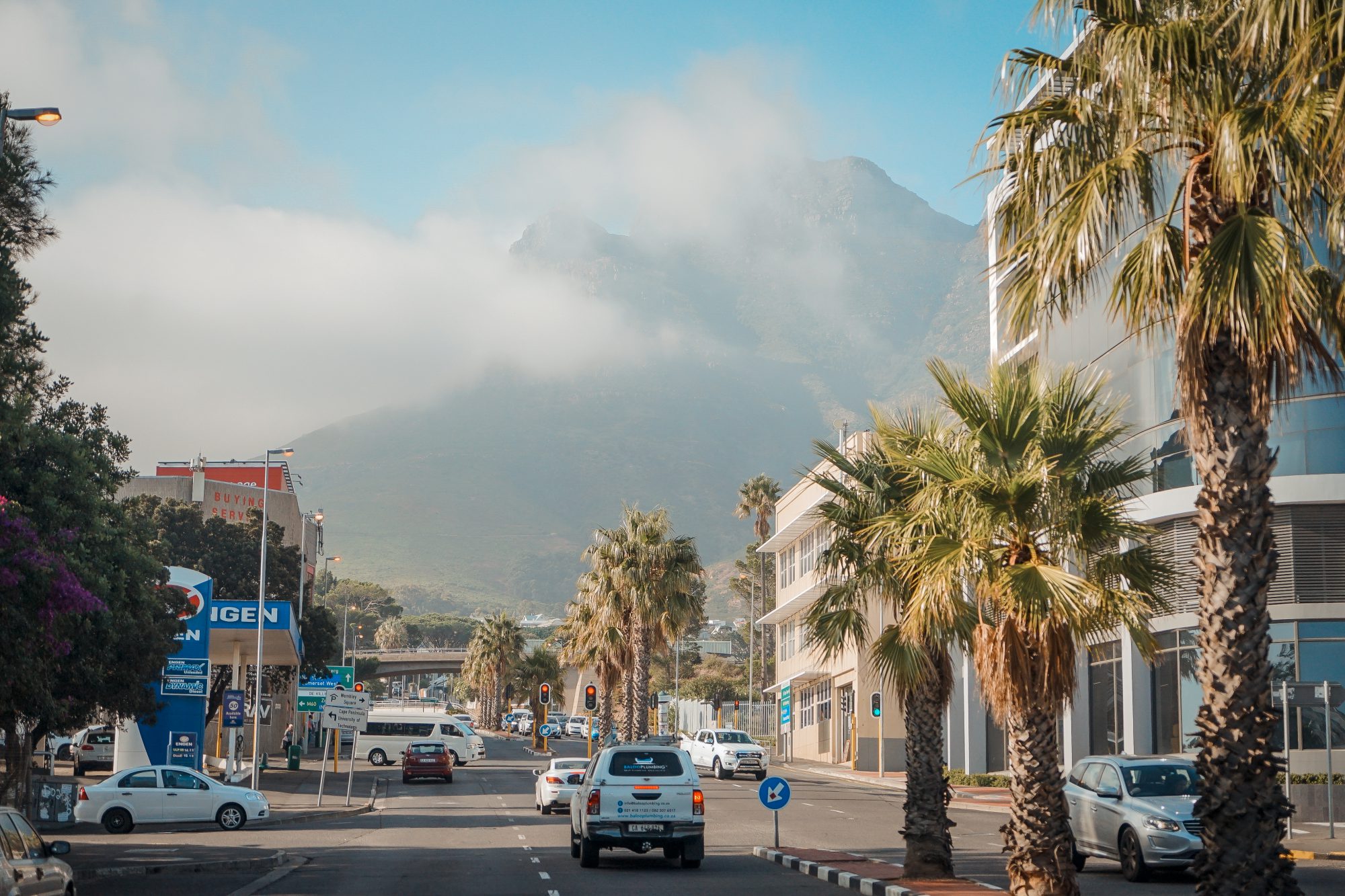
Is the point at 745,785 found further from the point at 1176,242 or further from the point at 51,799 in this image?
the point at 1176,242

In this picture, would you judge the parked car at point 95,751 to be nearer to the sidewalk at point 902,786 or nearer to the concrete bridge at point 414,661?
the sidewalk at point 902,786

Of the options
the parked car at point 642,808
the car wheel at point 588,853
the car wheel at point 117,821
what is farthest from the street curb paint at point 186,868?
the car wheel at point 117,821

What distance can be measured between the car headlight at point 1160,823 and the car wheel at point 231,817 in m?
19.9

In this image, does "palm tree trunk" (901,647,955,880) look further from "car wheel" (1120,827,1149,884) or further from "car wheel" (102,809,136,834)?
"car wheel" (102,809,136,834)

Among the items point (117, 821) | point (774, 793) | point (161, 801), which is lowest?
point (117, 821)

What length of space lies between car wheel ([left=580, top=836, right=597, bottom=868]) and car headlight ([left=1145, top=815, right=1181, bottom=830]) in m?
8.01

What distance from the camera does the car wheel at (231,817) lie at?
3000 cm

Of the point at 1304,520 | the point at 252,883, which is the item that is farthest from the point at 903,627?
the point at 1304,520

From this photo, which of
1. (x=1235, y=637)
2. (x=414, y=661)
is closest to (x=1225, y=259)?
(x=1235, y=637)

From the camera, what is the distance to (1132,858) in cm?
1842

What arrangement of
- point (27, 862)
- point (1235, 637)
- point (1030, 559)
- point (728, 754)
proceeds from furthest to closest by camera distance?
point (728, 754) < point (1030, 559) < point (27, 862) < point (1235, 637)

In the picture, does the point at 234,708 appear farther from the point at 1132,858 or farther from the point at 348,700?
the point at 1132,858

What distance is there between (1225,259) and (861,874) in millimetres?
10880

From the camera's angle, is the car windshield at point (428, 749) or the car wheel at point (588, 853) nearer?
the car wheel at point (588, 853)
